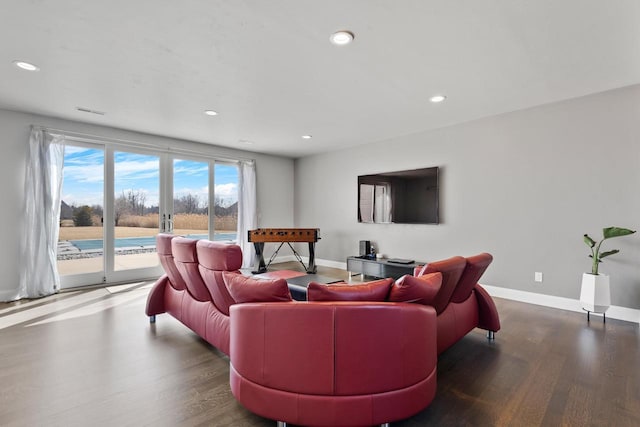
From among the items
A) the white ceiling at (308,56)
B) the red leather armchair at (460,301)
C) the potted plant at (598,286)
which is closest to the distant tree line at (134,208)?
the white ceiling at (308,56)

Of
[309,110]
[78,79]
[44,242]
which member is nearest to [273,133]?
[309,110]

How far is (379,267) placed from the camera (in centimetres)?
511

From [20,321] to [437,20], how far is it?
4836mm

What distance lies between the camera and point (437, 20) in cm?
217

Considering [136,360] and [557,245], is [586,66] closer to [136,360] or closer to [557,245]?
[557,245]

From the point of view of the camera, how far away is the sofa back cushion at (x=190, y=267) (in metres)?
2.58

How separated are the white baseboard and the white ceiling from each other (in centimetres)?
240

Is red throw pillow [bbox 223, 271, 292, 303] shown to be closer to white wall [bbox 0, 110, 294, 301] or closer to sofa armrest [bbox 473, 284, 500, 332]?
sofa armrest [bbox 473, 284, 500, 332]

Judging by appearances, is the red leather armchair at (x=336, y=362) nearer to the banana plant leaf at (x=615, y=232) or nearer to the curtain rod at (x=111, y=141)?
the banana plant leaf at (x=615, y=232)

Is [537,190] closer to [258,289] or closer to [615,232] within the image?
[615,232]

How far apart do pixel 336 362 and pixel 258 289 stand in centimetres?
60

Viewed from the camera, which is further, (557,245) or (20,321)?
(557,245)

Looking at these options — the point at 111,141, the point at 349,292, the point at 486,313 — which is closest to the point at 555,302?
A: the point at 486,313

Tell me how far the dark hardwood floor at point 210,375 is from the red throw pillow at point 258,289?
2.20 ft
